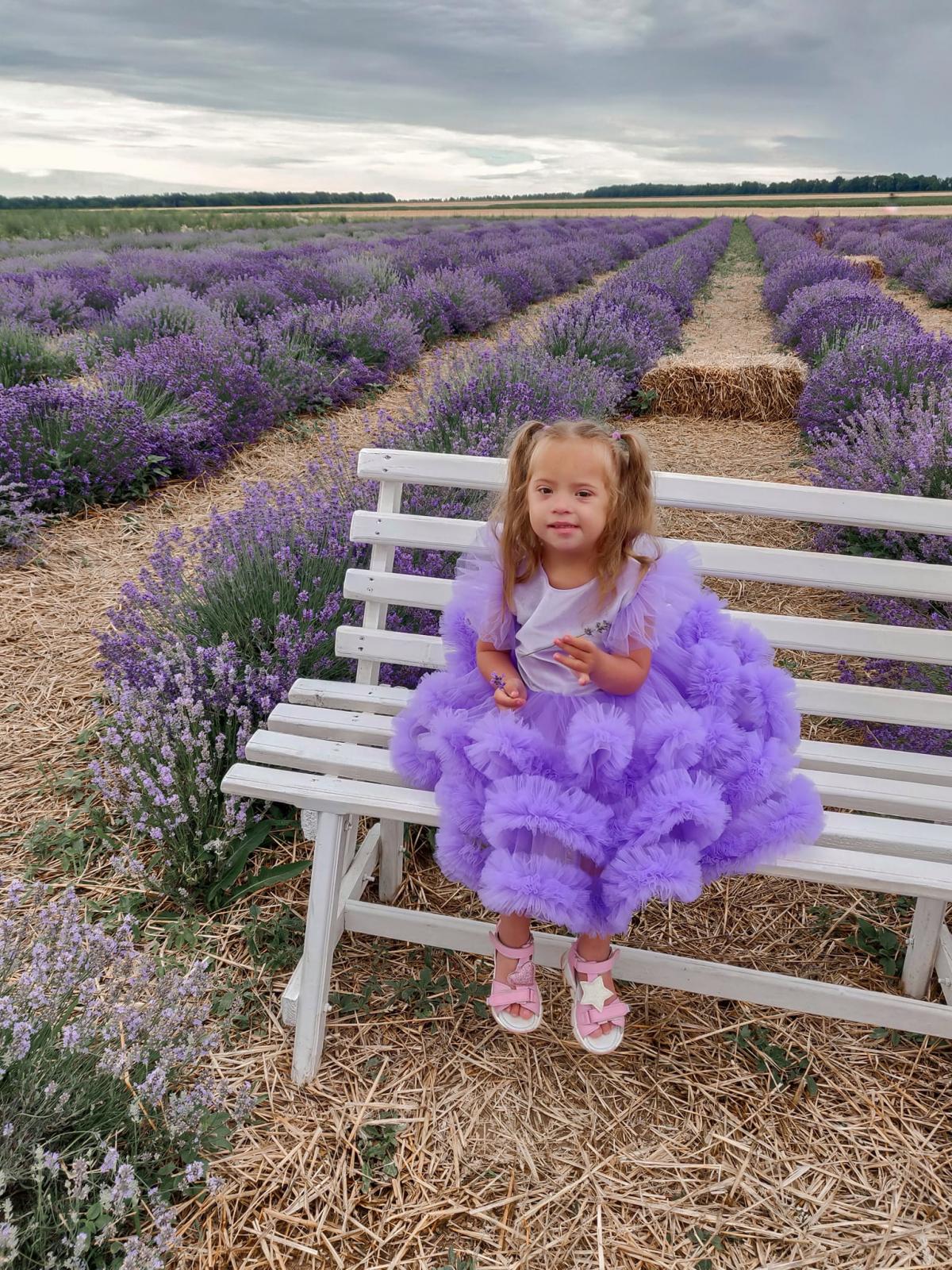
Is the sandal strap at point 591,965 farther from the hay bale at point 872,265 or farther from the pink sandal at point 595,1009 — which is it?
the hay bale at point 872,265

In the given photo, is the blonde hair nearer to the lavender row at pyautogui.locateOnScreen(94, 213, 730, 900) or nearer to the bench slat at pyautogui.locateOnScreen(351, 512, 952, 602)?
the bench slat at pyautogui.locateOnScreen(351, 512, 952, 602)

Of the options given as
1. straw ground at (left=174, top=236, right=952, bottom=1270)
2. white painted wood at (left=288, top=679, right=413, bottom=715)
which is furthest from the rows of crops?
white painted wood at (left=288, top=679, right=413, bottom=715)

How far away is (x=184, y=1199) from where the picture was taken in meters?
1.79

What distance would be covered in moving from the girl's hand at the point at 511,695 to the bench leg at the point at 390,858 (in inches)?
31.5

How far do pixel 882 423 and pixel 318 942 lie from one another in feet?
13.3

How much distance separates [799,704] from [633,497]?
2.52 feet

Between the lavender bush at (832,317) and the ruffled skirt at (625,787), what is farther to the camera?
the lavender bush at (832,317)

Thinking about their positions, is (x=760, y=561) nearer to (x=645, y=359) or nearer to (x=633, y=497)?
(x=633, y=497)

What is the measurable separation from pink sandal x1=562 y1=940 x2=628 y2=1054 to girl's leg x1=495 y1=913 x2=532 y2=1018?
0.38ft

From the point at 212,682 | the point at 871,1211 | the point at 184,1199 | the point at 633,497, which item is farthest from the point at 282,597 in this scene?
the point at 871,1211

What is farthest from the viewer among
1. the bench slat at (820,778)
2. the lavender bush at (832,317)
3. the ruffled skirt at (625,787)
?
the lavender bush at (832,317)

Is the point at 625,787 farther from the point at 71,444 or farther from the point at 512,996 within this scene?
the point at 71,444

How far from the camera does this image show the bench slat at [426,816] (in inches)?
71.9

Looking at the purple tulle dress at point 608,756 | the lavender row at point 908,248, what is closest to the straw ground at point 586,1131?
the purple tulle dress at point 608,756
